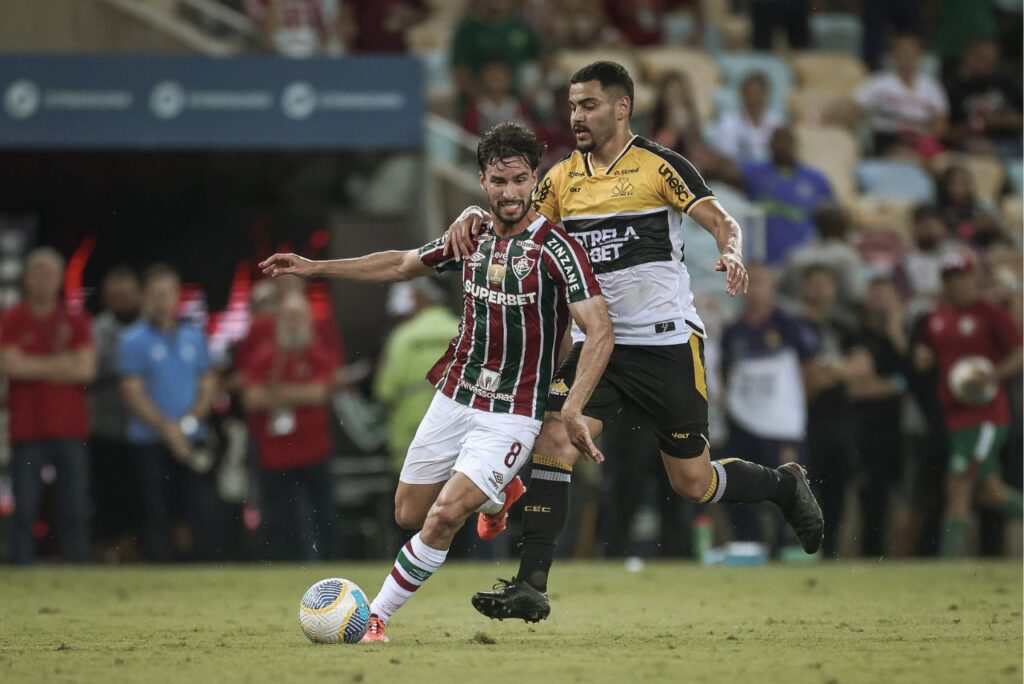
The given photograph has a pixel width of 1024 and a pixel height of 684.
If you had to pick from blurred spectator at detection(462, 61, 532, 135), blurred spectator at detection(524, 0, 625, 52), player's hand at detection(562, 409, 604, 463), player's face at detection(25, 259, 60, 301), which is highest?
blurred spectator at detection(524, 0, 625, 52)

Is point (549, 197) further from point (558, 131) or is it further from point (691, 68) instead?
point (691, 68)

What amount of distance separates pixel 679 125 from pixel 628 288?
730 cm

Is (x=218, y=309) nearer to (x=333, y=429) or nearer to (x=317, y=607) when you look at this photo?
(x=333, y=429)

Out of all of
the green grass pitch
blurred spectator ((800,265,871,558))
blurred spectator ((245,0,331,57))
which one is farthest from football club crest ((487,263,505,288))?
blurred spectator ((245,0,331,57))

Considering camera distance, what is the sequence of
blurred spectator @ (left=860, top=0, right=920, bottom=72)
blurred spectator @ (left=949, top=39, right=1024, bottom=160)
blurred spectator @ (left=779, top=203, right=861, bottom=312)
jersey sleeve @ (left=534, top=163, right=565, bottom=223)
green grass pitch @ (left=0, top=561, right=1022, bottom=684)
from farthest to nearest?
blurred spectator @ (left=860, top=0, right=920, bottom=72), blurred spectator @ (left=949, top=39, right=1024, bottom=160), blurred spectator @ (left=779, top=203, right=861, bottom=312), jersey sleeve @ (left=534, top=163, right=565, bottom=223), green grass pitch @ (left=0, top=561, right=1022, bottom=684)

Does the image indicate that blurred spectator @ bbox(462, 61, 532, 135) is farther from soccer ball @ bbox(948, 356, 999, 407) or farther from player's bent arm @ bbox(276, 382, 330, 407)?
soccer ball @ bbox(948, 356, 999, 407)

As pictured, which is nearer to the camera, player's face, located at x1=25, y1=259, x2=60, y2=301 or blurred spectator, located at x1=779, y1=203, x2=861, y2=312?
→ player's face, located at x1=25, y1=259, x2=60, y2=301

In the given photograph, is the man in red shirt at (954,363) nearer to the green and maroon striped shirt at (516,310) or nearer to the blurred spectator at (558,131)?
the blurred spectator at (558,131)

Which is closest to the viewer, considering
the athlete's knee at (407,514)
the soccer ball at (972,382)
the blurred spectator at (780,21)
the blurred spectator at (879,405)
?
the athlete's knee at (407,514)

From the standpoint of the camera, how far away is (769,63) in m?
19.6

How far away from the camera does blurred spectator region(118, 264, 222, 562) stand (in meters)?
13.5

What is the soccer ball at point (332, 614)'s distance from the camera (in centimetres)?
771

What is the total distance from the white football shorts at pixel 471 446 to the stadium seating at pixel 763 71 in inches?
462

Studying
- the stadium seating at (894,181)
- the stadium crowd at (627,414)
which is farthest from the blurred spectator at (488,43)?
the stadium seating at (894,181)
